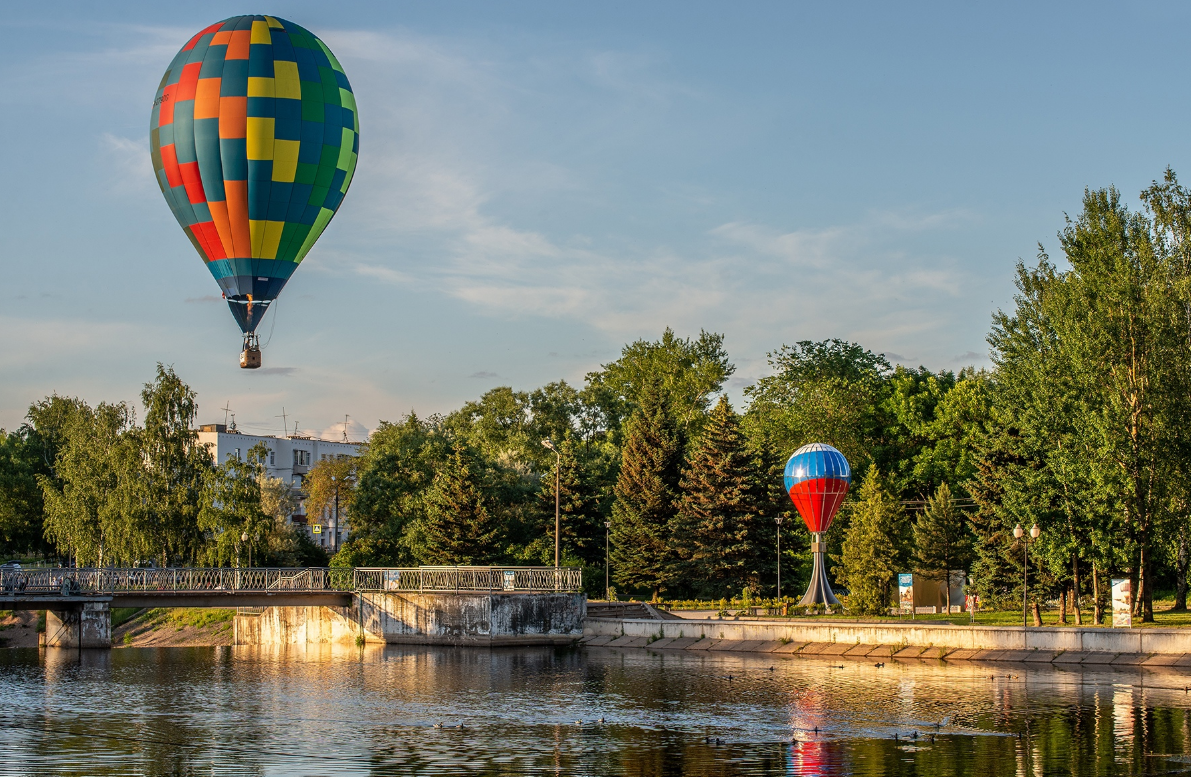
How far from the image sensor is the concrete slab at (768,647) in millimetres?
46344

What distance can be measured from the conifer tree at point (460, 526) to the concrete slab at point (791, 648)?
20.9m

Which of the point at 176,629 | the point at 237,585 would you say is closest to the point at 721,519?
the point at 237,585

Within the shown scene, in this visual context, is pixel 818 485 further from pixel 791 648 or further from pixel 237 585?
pixel 237 585

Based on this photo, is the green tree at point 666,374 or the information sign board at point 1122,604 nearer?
the information sign board at point 1122,604

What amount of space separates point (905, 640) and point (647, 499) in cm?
2296

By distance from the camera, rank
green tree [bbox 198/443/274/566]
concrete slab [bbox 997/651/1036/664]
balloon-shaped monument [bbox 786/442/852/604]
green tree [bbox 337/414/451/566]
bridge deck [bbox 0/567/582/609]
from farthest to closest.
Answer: green tree [bbox 337/414/451/566]
green tree [bbox 198/443/274/566]
balloon-shaped monument [bbox 786/442/852/604]
bridge deck [bbox 0/567/582/609]
concrete slab [bbox 997/651/1036/664]

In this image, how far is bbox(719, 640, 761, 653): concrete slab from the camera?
46969 millimetres

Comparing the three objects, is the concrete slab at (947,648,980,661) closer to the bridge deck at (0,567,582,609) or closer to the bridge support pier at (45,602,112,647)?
the bridge deck at (0,567,582,609)

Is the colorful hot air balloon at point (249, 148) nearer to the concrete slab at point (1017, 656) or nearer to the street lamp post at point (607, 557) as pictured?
the concrete slab at point (1017, 656)

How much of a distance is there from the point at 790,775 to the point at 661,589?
41.8 meters

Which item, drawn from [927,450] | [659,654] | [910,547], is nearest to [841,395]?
[927,450]

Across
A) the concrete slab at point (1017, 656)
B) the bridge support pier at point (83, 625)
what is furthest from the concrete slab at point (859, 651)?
the bridge support pier at point (83, 625)

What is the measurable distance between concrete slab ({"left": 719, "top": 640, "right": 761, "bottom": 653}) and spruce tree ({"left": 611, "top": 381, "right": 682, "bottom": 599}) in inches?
561

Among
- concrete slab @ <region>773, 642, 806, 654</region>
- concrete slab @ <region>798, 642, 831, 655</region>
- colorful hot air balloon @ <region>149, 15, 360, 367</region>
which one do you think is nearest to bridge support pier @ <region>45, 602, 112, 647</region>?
colorful hot air balloon @ <region>149, 15, 360, 367</region>
